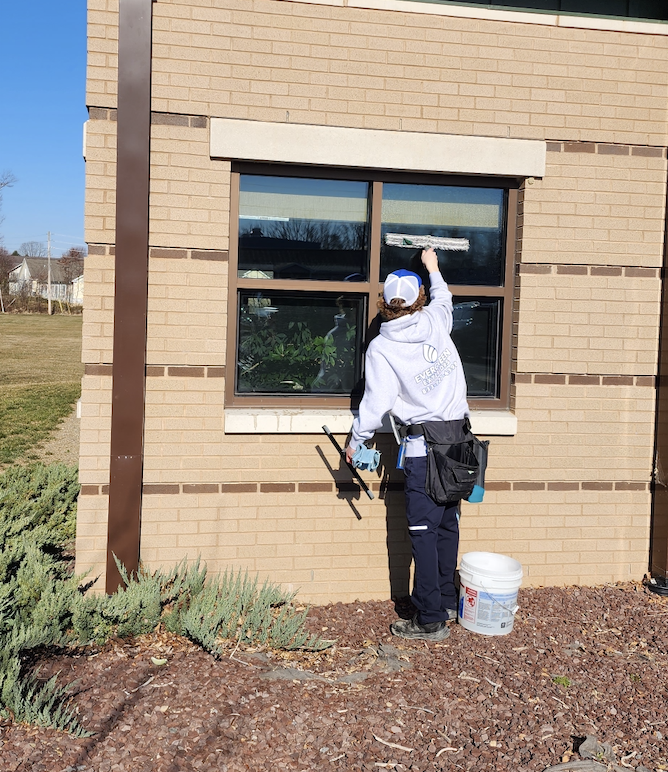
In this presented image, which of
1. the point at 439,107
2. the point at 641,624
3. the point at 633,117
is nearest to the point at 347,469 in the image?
the point at 641,624

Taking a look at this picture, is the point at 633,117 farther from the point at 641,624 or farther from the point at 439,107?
the point at 641,624

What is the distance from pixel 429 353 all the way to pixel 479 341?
3.42ft

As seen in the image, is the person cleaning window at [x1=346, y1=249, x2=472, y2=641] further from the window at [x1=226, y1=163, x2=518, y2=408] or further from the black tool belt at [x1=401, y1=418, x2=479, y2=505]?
the window at [x1=226, y1=163, x2=518, y2=408]

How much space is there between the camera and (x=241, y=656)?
175 inches

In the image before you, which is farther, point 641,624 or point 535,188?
point 535,188

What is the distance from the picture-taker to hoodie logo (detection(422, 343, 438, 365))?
4.75 meters

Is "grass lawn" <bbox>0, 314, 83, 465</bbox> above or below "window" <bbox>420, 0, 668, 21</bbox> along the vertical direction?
below

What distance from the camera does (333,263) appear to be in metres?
5.44

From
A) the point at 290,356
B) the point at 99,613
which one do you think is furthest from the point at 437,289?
the point at 99,613

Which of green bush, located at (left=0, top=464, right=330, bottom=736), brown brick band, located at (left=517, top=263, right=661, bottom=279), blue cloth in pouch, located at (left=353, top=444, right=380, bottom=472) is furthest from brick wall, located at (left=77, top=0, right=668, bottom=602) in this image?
blue cloth in pouch, located at (left=353, top=444, right=380, bottom=472)

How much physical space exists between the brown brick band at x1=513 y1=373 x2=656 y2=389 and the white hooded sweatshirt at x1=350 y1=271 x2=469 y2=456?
0.96 m

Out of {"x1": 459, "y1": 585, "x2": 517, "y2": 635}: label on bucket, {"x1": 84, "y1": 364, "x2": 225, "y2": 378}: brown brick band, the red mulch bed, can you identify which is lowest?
the red mulch bed

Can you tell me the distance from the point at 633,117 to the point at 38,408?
13.3 meters

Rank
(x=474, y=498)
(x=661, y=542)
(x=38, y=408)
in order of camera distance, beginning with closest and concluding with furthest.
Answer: (x=474, y=498)
(x=661, y=542)
(x=38, y=408)
